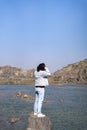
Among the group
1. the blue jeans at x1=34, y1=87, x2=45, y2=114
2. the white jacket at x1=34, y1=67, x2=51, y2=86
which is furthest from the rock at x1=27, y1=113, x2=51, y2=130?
the white jacket at x1=34, y1=67, x2=51, y2=86

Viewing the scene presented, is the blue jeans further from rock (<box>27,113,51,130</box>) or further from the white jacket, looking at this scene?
rock (<box>27,113,51,130</box>)

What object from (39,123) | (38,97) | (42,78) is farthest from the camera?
(38,97)

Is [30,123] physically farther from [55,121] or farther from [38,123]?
[55,121]

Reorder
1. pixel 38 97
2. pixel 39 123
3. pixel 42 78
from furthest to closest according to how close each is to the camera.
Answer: pixel 38 97, pixel 42 78, pixel 39 123

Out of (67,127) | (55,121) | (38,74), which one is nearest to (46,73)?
(38,74)

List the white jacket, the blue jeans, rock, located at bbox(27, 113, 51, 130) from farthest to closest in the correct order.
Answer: the blue jeans → the white jacket → rock, located at bbox(27, 113, 51, 130)

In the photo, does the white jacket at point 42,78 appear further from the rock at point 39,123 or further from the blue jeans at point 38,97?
the rock at point 39,123

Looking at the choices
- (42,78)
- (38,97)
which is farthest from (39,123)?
(42,78)

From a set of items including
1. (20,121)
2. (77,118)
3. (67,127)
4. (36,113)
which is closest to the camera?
(36,113)

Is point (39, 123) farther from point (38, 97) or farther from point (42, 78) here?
point (42, 78)

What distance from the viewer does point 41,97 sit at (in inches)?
520

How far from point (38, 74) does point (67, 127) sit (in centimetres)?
1893

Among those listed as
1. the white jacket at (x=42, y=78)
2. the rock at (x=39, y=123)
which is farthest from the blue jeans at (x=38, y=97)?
the rock at (x=39, y=123)

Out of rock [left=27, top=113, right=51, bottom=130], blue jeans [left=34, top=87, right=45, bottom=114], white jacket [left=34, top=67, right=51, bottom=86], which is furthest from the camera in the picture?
blue jeans [left=34, top=87, right=45, bottom=114]
